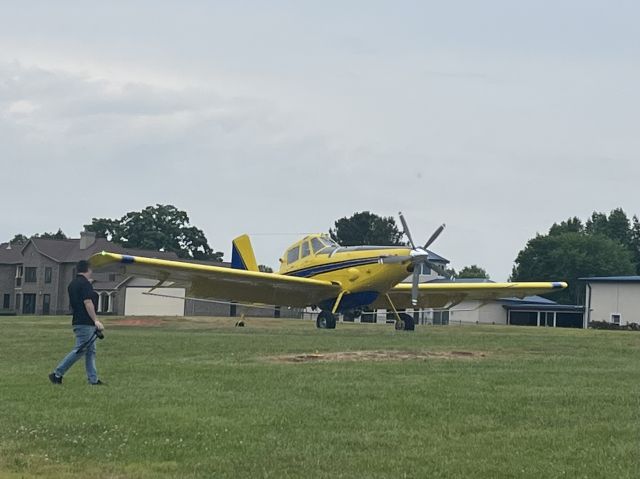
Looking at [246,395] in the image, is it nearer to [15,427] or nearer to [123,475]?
[15,427]

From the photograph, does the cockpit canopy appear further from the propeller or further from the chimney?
the chimney

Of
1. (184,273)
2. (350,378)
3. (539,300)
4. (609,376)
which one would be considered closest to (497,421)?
(350,378)

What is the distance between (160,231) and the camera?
124 metres

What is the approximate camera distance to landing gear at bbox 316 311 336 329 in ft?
102

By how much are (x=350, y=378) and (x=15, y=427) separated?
497 centimetres

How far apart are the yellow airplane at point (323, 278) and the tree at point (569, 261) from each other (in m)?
78.4

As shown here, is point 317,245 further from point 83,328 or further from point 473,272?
point 473,272

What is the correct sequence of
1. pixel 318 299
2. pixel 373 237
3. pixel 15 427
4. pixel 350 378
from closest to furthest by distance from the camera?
pixel 15 427 < pixel 350 378 < pixel 318 299 < pixel 373 237

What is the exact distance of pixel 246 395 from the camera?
35.3ft

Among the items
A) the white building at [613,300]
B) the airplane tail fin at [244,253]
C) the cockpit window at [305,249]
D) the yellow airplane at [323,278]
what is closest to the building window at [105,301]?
the white building at [613,300]

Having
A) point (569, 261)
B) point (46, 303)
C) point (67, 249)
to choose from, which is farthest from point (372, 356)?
point (569, 261)

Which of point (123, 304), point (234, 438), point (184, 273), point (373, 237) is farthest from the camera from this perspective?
point (373, 237)

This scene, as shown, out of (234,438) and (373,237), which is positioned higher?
(373,237)

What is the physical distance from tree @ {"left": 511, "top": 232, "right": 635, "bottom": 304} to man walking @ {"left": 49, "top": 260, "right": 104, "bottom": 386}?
103113 mm
